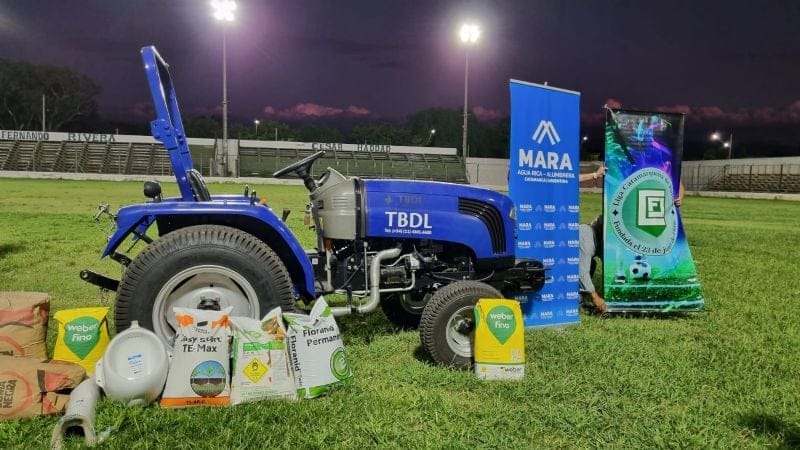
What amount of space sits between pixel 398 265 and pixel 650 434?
1900 millimetres

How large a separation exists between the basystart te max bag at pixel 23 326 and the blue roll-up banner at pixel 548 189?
355cm

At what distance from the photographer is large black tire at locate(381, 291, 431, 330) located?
4945 mm

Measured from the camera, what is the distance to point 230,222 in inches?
153

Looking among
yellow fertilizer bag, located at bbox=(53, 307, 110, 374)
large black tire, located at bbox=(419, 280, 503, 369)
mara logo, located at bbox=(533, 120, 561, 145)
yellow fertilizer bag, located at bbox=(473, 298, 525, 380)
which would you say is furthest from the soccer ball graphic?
yellow fertilizer bag, located at bbox=(53, 307, 110, 374)

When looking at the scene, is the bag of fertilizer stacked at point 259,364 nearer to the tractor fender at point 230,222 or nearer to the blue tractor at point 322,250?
the blue tractor at point 322,250

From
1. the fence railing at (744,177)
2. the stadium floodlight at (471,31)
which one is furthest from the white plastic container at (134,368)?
the fence railing at (744,177)

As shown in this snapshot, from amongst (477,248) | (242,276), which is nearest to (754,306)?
(477,248)

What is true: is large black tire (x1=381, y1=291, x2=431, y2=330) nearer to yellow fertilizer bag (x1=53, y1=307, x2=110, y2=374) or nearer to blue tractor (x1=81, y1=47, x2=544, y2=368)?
blue tractor (x1=81, y1=47, x2=544, y2=368)

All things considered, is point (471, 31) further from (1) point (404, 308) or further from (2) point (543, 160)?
(1) point (404, 308)

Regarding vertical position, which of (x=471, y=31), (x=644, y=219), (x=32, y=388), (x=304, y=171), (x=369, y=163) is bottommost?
(x=32, y=388)

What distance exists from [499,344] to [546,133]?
2.22 m

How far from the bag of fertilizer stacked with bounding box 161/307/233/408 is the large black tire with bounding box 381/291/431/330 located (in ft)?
6.16

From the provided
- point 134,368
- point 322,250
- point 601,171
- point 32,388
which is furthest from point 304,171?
point 601,171

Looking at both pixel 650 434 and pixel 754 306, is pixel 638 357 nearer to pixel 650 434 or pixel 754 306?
pixel 650 434
